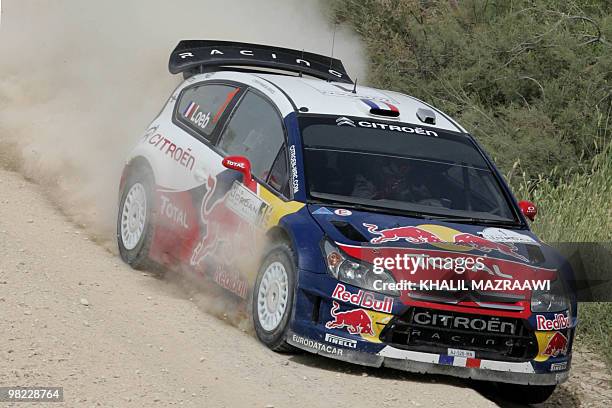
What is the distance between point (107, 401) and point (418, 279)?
216cm

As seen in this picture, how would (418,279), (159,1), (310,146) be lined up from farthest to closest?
(159,1), (310,146), (418,279)

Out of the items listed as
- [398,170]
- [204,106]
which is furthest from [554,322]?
[204,106]

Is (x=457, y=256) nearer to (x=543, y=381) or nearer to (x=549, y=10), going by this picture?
(x=543, y=381)

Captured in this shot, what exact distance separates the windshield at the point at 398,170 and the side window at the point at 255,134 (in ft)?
0.88

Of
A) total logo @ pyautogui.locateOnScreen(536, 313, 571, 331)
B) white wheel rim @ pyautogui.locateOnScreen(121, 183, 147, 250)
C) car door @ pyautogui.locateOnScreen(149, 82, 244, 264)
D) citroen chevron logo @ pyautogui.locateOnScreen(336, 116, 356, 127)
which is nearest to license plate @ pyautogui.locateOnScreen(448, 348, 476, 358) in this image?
total logo @ pyautogui.locateOnScreen(536, 313, 571, 331)

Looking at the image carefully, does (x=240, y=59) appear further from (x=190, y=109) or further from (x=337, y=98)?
(x=337, y=98)

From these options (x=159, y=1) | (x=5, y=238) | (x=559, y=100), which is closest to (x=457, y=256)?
(x=5, y=238)

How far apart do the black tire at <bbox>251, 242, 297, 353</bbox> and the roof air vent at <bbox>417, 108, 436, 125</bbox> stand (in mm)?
1817

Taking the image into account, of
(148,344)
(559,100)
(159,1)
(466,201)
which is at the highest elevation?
(159,1)

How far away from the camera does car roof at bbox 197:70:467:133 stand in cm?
936

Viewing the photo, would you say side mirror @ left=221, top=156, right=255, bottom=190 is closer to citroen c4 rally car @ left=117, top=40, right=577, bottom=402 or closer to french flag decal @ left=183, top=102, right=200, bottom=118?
citroen c4 rally car @ left=117, top=40, right=577, bottom=402

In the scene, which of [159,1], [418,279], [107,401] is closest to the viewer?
[107,401]

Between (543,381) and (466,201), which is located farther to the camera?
(466,201)

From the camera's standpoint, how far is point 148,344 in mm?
7840
